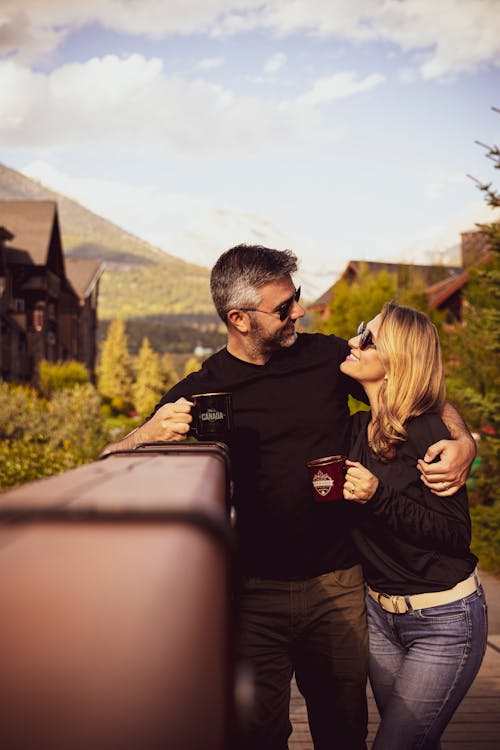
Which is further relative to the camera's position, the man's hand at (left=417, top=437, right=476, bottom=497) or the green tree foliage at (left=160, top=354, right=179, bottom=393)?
the green tree foliage at (left=160, top=354, right=179, bottom=393)

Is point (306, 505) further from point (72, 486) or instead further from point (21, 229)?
point (21, 229)

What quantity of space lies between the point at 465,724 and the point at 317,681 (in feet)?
7.41

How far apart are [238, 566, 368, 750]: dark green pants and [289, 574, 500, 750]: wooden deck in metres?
1.64

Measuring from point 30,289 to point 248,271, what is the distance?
132 feet

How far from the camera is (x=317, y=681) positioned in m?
2.84

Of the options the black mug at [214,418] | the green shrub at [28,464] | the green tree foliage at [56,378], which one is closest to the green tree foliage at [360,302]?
the green shrub at [28,464]

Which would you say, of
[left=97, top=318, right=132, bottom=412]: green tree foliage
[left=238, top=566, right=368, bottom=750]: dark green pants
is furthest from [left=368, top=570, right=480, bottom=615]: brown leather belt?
[left=97, top=318, right=132, bottom=412]: green tree foliage

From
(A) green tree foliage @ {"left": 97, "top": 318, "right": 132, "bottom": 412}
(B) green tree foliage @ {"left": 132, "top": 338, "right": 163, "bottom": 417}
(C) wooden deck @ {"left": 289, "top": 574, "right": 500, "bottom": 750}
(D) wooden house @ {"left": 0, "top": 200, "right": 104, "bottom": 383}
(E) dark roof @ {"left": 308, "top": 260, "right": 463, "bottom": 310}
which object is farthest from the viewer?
(A) green tree foliage @ {"left": 97, "top": 318, "right": 132, "bottom": 412}

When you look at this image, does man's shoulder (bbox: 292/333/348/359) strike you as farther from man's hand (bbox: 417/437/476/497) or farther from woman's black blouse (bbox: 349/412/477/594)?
man's hand (bbox: 417/437/476/497)

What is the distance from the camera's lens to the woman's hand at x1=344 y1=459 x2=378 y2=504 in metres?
2.41

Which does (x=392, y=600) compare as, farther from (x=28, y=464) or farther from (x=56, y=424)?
(x=56, y=424)

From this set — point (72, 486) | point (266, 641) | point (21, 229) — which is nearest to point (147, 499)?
point (72, 486)

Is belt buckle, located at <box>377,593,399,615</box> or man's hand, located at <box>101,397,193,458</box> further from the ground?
man's hand, located at <box>101,397,193,458</box>

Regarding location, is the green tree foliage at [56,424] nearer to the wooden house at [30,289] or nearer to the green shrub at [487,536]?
the green shrub at [487,536]
